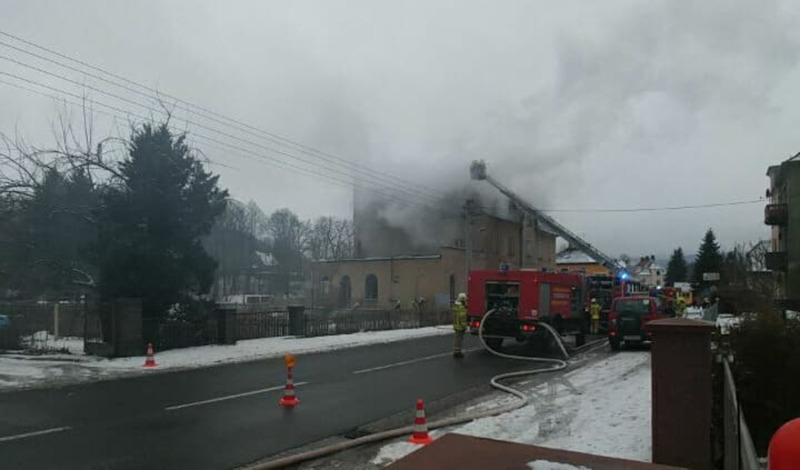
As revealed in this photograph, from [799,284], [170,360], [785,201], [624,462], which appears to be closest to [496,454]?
[624,462]

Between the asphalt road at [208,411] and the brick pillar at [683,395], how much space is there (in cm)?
416

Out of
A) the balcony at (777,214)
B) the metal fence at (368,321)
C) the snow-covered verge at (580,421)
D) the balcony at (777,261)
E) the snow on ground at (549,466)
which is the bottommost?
the metal fence at (368,321)

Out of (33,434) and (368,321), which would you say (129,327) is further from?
(368,321)

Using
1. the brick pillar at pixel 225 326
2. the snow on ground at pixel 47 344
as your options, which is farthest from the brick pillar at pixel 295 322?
the snow on ground at pixel 47 344

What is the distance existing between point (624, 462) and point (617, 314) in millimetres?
18699

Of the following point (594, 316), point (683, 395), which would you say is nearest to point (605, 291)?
point (594, 316)

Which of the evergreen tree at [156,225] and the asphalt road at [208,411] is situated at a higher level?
the evergreen tree at [156,225]

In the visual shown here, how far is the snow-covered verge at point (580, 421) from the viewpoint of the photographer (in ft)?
23.2

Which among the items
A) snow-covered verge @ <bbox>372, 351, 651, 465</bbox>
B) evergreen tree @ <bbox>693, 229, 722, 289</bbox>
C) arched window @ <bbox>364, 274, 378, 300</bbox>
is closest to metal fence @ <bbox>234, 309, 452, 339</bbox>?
snow-covered verge @ <bbox>372, 351, 651, 465</bbox>

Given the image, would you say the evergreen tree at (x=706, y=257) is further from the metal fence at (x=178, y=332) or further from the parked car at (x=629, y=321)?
the metal fence at (x=178, y=332)

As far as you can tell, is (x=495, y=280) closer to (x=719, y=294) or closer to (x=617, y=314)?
(x=617, y=314)

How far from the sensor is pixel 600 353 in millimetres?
19219

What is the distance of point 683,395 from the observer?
5734 millimetres

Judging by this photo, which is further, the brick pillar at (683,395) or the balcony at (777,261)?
the balcony at (777,261)
